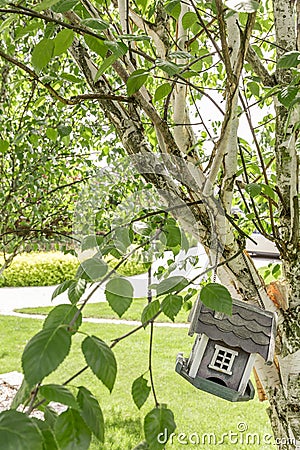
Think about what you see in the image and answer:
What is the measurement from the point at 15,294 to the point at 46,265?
2.13 ft

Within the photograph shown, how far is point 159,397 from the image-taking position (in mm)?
3912

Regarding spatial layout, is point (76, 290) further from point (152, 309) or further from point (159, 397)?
point (159, 397)

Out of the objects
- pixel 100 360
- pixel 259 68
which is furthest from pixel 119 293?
pixel 259 68

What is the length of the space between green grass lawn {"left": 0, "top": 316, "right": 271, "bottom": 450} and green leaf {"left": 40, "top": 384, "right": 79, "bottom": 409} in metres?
2.25

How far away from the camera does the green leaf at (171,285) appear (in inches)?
28.8

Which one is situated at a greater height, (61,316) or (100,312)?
(61,316)

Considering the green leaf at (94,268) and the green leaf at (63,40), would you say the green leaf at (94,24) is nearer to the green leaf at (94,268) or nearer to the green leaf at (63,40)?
the green leaf at (63,40)

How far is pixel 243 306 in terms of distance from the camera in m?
1.03

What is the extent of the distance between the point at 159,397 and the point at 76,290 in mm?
3438

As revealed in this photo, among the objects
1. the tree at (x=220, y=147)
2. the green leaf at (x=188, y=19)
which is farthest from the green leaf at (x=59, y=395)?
the green leaf at (x=188, y=19)

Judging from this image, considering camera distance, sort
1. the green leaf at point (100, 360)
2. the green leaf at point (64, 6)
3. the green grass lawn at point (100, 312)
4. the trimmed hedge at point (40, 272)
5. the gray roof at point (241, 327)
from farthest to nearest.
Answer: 1. the trimmed hedge at point (40, 272)
2. the green grass lawn at point (100, 312)
3. the gray roof at point (241, 327)
4. the green leaf at point (64, 6)
5. the green leaf at point (100, 360)

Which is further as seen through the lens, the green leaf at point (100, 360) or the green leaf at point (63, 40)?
the green leaf at point (63, 40)

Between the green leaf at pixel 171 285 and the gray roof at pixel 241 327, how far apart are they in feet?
0.89

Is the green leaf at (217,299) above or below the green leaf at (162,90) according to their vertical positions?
below
